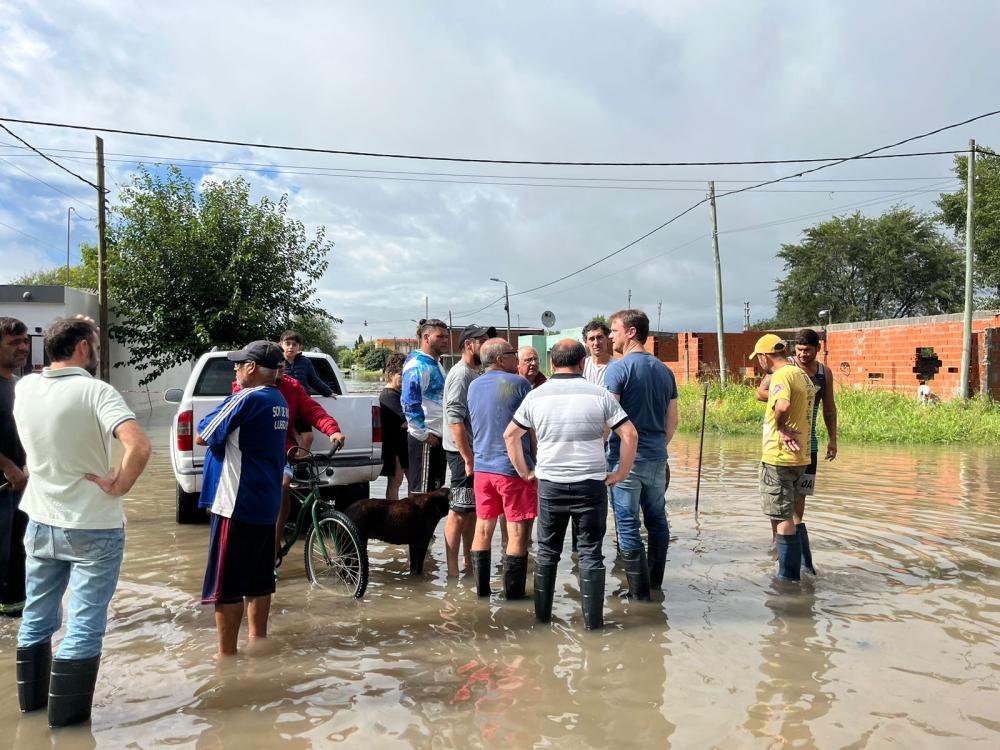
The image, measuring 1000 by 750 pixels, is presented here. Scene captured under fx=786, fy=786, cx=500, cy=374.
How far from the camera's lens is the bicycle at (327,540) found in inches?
221

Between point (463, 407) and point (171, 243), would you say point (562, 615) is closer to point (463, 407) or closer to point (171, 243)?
point (463, 407)

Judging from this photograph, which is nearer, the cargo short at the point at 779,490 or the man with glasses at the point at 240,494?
the man with glasses at the point at 240,494

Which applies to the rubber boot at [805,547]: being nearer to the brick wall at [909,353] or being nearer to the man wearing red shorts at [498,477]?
the man wearing red shorts at [498,477]

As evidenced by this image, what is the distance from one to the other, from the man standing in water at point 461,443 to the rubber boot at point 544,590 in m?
1.07

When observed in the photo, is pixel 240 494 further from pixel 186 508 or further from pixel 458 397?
pixel 186 508

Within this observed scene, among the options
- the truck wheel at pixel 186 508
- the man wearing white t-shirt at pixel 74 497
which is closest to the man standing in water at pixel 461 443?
the man wearing white t-shirt at pixel 74 497

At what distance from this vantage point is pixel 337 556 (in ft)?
19.0

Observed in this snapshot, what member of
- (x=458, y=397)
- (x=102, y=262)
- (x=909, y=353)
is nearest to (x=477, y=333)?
(x=458, y=397)

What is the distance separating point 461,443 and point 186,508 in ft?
13.2

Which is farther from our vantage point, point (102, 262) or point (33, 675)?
point (102, 262)

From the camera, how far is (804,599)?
18.4 ft

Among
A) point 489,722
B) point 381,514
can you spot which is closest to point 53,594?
point 489,722

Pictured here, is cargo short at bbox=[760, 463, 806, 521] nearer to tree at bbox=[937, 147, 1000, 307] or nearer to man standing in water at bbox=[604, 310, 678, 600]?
man standing in water at bbox=[604, 310, 678, 600]

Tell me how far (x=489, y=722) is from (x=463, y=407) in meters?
2.64
